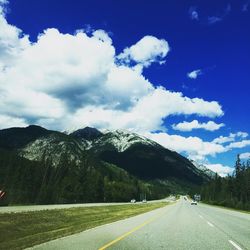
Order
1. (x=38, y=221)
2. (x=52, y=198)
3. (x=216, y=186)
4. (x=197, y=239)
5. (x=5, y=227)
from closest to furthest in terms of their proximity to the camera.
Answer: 1. (x=197, y=239)
2. (x=5, y=227)
3. (x=38, y=221)
4. (x=52, y=198)
5. (x=216, y=186)

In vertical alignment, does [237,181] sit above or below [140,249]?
above

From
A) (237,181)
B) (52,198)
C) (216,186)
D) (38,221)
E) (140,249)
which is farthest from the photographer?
(216,186)

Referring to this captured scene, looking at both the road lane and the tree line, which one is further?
the tree line

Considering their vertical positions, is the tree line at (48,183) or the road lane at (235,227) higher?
the tree line at (48,183)

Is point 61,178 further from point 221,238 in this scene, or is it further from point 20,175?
point 221,238

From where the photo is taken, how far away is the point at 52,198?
102m

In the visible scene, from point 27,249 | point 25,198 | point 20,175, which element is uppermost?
point 20,175

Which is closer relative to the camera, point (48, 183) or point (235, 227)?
point (235, 227)

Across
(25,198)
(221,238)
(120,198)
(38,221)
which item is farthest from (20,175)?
(221,238)

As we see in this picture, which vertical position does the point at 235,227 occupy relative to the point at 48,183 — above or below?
below

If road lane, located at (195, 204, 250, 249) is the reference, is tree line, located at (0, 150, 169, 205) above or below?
above

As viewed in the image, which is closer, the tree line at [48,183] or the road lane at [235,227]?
the road lane at [235,227]

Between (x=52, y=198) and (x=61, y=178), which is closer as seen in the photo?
(x=52, y=198)

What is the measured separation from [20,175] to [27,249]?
102 meters
